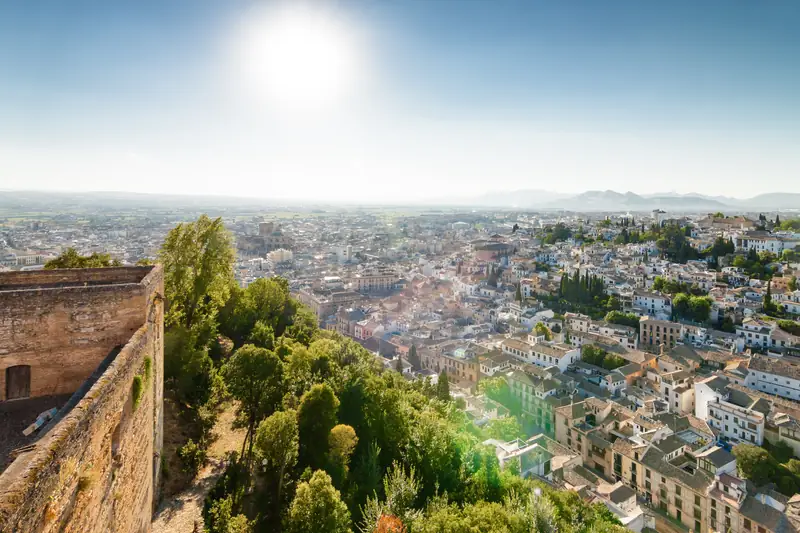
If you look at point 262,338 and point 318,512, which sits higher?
point 262,338

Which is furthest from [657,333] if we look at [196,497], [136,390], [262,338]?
[136,390]

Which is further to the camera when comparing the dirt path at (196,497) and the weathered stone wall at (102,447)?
the dirt path at (196,497)

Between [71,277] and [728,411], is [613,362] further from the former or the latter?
[71,277]

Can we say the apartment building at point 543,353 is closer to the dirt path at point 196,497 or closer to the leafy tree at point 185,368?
the dirt path at point 196,497

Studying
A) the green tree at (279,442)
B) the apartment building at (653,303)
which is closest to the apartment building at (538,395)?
the apartment building at (653,303)

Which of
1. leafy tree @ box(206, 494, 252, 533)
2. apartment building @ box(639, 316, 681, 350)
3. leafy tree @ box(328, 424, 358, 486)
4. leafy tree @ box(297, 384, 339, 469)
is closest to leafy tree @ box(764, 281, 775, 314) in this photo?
apartment building @ box(639, 316, 681, 350)

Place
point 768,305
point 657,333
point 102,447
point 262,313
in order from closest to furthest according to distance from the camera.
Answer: point 102,447 → point 262,313 → point 768,305 → point 657,333

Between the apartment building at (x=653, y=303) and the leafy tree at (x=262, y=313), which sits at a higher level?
the leafy tree at (x=262, y=313)

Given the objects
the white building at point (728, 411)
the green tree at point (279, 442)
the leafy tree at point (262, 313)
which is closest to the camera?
the green tree at point (279, 442)
